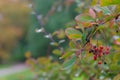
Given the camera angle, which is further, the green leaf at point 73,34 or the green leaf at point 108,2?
the green leaf at point 73,34

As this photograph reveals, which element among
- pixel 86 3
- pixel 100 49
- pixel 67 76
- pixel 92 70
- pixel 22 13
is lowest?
pixel 100 49

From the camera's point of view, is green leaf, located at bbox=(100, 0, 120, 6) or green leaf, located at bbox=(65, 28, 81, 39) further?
green leaf, located at bbox=(65, 28, 81, 39)

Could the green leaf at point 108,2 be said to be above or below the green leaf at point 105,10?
below

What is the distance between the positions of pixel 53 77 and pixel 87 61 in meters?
0.30

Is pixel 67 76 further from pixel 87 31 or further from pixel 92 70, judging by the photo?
pixel 87 31

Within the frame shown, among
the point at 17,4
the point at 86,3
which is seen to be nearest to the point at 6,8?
the point at 17,4

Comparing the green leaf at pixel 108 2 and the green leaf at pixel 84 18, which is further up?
the green leaf at pixel 84 18

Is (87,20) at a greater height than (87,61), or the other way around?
(87,61)

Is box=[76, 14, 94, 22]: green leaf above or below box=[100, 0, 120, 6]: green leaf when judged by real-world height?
above

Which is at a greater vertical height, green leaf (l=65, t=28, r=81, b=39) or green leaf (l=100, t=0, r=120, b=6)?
green leaf (l=65, t=28, r=81, b=39)

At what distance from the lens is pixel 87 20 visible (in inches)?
32.8

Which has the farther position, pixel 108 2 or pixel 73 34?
pixel 73 34

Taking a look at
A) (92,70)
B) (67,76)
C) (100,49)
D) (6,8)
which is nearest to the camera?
(100,49)

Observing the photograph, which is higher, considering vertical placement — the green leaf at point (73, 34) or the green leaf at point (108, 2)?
the green leaf at point (73, 34)
